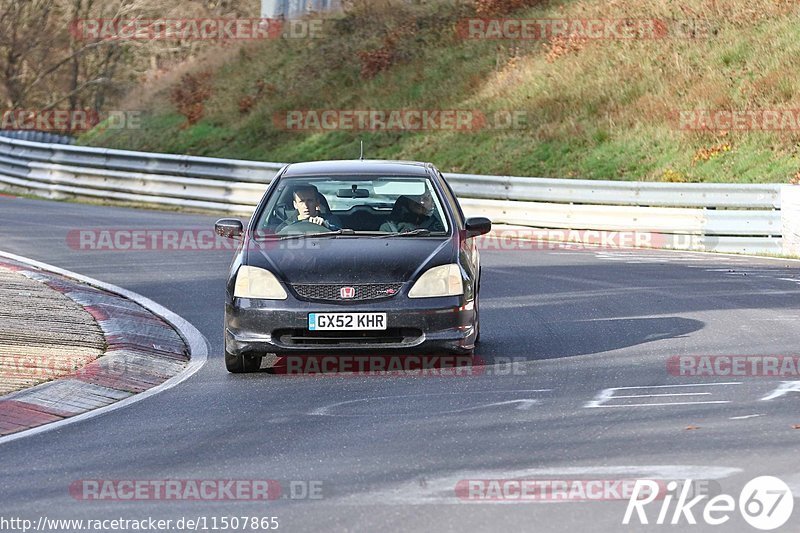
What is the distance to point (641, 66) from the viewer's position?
30703 mm

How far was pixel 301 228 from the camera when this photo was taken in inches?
438

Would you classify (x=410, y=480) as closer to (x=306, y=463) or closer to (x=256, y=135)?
(x=306, y=463)

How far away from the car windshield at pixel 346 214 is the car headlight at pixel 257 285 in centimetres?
63

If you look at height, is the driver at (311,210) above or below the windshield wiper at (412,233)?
above

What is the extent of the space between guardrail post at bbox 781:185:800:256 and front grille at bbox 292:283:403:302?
10.4m

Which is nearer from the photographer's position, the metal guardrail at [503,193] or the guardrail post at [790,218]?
the guardrail post at [790,218]
